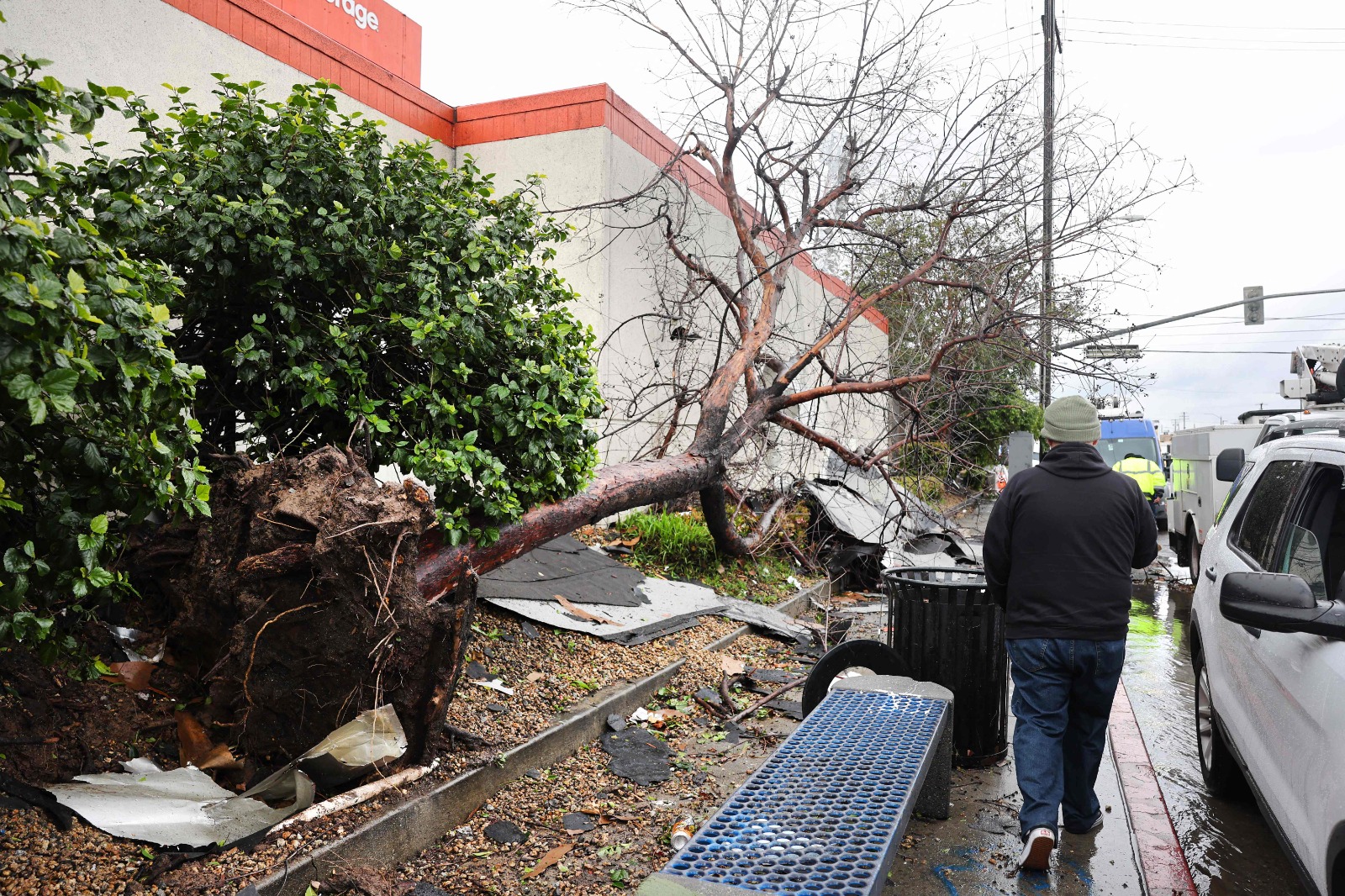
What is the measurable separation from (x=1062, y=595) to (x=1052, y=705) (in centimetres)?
52

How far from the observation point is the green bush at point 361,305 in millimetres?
4520

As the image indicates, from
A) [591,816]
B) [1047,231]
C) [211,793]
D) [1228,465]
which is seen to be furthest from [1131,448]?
[211,793]

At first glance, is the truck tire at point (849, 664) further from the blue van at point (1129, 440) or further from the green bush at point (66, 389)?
the blue van at point (1129, 440)

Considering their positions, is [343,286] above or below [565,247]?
below

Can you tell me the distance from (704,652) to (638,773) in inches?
87.1

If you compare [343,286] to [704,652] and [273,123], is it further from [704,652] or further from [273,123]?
[704,652]

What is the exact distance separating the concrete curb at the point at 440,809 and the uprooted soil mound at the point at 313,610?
0.30m

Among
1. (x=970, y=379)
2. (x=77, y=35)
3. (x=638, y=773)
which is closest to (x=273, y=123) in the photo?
(x=77, y=35)

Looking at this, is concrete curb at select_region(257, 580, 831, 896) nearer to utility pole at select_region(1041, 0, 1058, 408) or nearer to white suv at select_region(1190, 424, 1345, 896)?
white suv at select_region(1190, 424, 1345, 896)

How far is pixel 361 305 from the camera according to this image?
15.5 ft

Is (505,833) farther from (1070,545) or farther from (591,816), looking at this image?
(1070,545)

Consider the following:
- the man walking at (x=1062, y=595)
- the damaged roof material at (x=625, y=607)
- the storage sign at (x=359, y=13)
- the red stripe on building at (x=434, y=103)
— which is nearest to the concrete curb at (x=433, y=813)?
the damaged roof material at (x=625, y=607)

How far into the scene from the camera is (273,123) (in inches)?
183

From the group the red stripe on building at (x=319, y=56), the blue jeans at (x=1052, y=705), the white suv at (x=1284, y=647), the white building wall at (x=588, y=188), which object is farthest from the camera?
the red stripe on building at (x=319, y=56)
